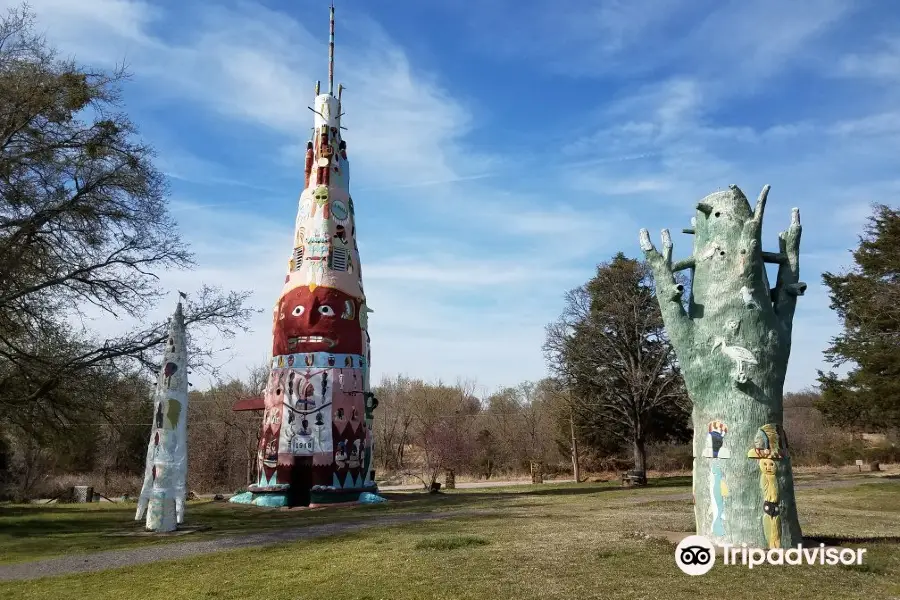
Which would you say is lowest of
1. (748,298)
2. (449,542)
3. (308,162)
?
(449,542)

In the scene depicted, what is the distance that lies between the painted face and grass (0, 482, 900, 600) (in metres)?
8.15

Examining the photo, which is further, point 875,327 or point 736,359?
point 875,327

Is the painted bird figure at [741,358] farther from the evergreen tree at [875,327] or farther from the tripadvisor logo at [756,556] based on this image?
the evergreen tree at [875,327]

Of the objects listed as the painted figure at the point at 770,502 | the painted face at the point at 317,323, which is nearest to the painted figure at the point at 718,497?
the painted figure at the point at 770,502

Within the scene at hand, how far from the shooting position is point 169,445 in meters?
14.2

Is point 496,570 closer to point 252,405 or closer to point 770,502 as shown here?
point 770,502

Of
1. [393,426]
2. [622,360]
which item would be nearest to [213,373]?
[622,360]

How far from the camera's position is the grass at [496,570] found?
23.5ft

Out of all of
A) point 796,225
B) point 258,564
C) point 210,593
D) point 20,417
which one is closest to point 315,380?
point 20,417

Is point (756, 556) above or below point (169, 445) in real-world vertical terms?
below

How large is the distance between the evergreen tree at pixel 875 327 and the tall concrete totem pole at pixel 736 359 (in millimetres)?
17731

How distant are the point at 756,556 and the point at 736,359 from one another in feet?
8.42

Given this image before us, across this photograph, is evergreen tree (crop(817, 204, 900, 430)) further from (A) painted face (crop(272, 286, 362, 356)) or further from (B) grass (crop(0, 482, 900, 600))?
(A) painted face (crop(272, 286, 362, 356))

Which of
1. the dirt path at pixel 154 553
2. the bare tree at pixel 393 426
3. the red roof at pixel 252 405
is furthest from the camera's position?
the bare tree at pixel 393 426
